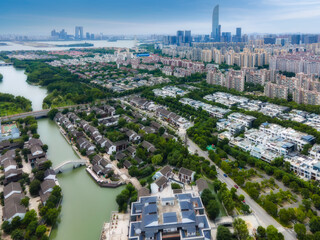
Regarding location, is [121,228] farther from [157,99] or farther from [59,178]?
[157,99]

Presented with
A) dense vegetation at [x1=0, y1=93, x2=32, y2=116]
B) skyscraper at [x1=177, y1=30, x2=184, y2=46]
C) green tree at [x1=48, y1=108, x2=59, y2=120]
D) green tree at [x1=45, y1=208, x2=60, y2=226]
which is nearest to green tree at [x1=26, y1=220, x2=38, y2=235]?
green tree at [x1=45, y1=208, x2=60, y2=226]

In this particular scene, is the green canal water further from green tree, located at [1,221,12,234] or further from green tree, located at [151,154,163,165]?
green tree, located at [151,154,163,165]

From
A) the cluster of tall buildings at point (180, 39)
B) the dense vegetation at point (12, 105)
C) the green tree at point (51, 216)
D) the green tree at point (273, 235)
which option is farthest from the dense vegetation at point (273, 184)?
the cluster of tall buildings at point (180, 39)

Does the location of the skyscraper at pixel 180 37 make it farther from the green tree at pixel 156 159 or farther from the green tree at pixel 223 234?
the green tree at pixel 223 234

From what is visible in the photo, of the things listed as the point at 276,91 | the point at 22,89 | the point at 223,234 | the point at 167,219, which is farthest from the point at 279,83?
the point at 22,89

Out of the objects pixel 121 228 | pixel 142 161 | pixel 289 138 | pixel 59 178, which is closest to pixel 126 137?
pixel 142 161

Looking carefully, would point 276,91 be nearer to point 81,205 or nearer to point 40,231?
point 81,205
